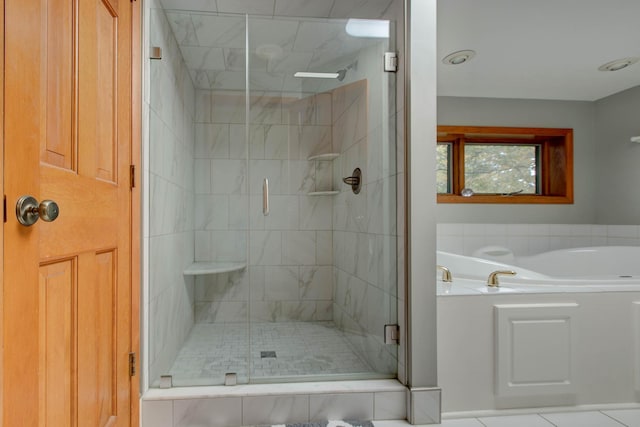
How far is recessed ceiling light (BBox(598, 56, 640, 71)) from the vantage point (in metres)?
2.82

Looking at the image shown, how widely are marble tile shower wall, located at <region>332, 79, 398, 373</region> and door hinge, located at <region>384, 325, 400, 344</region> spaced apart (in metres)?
0.03

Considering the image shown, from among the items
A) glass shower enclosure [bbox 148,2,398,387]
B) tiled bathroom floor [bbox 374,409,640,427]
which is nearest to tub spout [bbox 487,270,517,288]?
glass shower enclosure [bbox 148,2,398,387]

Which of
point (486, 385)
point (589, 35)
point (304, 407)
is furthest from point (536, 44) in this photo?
point (304, 407)

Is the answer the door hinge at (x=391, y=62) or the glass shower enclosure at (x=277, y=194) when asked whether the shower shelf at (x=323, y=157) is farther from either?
the door hinge at (x=391, y=62)

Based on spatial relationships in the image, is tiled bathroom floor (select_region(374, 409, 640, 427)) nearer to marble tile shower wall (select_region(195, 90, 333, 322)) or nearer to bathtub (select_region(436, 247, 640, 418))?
bathtub (select_region(436, 247, 640, 418))

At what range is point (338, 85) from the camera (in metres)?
2.21

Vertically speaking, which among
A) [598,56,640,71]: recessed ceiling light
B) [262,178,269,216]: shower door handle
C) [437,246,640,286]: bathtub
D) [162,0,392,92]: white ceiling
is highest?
[598,56,640,71]: recessed ceiling light

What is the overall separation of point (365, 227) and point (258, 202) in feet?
1.97

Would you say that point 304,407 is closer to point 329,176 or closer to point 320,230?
point 320,230

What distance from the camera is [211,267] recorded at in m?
2.12

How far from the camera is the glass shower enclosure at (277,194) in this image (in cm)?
198

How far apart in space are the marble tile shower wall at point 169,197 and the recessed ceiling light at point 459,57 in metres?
1.80

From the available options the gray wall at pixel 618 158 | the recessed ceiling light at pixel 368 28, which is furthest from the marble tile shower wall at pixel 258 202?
the gray wall at pixel 618 158

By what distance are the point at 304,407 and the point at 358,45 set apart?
1.83 meters
